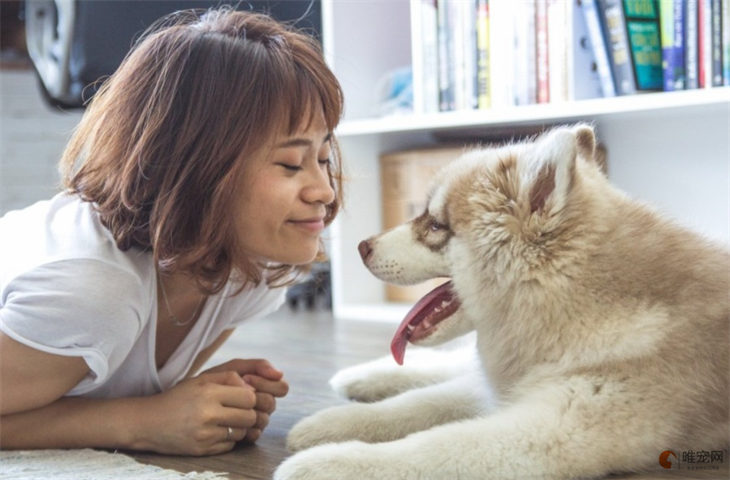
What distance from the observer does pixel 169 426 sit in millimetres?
1294

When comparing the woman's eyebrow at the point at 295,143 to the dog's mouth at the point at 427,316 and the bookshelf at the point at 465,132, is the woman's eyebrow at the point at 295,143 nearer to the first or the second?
the dog's mouth at the point at 427,316

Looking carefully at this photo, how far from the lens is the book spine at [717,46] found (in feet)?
7.45

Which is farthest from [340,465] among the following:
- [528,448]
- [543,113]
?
[543,113]

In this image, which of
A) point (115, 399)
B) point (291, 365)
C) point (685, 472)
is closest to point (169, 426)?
point (115, 399)

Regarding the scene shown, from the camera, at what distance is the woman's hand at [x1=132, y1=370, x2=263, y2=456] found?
129 cm

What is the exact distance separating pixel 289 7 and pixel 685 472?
7.79 ft

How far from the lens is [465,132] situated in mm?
2881

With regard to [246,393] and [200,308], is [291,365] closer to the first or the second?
[200,308]

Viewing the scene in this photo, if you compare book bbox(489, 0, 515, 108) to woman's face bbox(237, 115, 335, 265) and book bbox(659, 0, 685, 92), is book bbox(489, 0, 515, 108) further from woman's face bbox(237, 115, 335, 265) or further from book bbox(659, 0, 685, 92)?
woman's face bbox(237, 115, 335, 265)

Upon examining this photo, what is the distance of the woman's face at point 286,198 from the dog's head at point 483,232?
11 centimetres

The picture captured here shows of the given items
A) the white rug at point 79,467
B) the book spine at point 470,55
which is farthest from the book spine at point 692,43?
the white rug at point 79,467

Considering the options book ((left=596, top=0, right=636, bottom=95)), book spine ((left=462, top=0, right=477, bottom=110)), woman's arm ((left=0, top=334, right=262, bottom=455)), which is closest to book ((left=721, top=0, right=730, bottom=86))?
book ((left=596, top=0, right=636, bottom=95))

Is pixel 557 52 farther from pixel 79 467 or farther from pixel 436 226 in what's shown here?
pixel 79 467

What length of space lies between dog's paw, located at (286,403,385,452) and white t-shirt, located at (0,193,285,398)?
281 mm
